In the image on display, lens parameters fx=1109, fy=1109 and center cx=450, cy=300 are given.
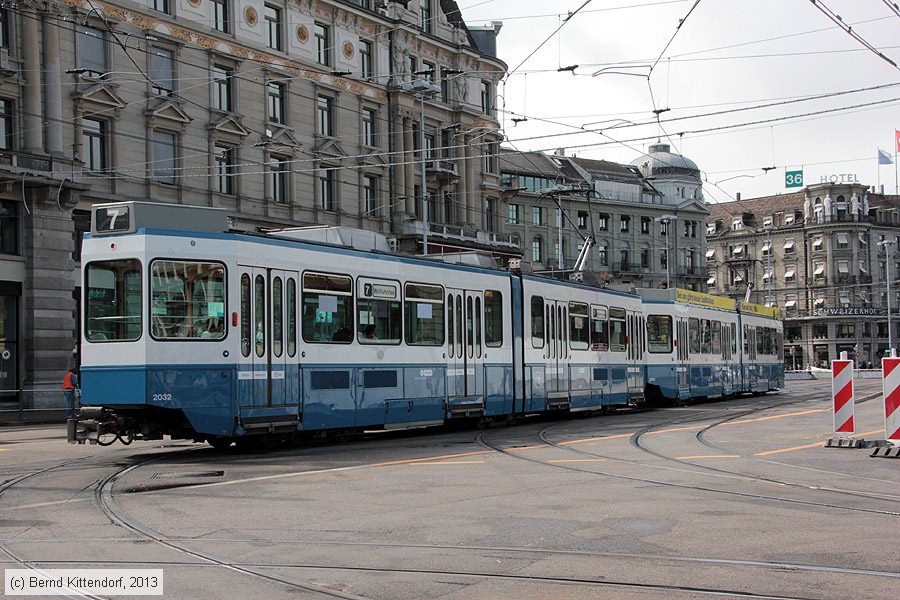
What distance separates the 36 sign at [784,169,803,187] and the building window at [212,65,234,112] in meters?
38.8

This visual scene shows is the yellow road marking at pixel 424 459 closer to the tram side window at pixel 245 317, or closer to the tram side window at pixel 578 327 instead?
the tram side window at pixel 245 317

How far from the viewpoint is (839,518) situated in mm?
9750

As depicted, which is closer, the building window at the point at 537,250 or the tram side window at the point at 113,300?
the tram side window at the point at 113,300

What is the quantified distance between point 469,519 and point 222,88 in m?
34.0

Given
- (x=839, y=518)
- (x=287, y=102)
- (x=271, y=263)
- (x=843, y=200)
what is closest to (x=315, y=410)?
(x=271, y=263)

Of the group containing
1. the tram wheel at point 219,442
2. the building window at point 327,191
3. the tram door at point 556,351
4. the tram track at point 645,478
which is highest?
the building window at point 327,191

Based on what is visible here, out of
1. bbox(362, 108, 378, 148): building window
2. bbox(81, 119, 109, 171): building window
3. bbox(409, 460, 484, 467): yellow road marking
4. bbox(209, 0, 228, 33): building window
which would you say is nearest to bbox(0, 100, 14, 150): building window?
bbox(81, 119, 109, 171): building window

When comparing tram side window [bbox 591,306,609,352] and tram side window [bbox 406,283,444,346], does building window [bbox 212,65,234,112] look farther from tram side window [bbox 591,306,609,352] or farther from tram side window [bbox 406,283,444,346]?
tram side window [bbox 406,283,444,346]

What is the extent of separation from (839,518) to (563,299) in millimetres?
15843

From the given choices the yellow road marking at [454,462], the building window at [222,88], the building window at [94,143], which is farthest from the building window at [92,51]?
the yellow road marking at [454,462]

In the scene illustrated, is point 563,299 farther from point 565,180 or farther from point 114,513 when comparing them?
point 565,180

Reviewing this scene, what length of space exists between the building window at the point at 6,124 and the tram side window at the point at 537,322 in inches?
727

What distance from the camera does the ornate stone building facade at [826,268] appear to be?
4151 inches

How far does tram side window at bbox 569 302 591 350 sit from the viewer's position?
2584cm
